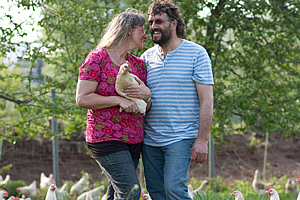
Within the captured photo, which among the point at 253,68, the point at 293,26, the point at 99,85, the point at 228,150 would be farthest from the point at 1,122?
the point at 228,150

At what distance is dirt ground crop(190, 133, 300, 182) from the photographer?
31.2ft

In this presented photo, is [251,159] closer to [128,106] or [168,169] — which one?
[168,169]

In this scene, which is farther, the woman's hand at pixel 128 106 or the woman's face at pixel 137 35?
the woman's face at pixel 137 35

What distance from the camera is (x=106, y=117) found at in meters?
2.51

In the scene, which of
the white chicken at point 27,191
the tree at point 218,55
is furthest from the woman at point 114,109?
the white chicken at point 27,191

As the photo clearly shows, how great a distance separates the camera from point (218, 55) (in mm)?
5090

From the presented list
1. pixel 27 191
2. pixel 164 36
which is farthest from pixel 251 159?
pixel 164 36

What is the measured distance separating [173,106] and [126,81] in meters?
0.48

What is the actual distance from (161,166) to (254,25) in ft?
11.0

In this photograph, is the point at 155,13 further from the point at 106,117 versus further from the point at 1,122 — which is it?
the point at 1,122

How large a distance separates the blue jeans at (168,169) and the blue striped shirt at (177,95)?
2.5 inches

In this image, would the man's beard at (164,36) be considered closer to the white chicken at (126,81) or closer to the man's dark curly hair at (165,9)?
the man's dark curly hair at (165,9)

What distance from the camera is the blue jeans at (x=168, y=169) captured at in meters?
Result: 2.55

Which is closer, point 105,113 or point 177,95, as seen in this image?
point 105,113
